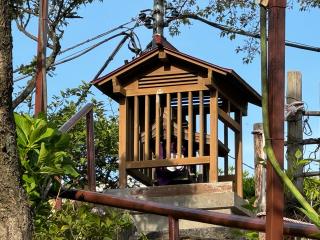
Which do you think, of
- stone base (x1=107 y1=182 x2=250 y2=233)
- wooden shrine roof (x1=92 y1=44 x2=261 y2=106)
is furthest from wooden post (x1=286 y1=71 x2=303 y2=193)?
wooden shrine roof (x1=92 y1=44 x2=261 y2=106)

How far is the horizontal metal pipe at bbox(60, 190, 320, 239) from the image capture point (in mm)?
2635

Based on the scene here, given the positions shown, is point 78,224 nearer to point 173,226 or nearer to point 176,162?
point 173,226

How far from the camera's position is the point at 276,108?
173cm

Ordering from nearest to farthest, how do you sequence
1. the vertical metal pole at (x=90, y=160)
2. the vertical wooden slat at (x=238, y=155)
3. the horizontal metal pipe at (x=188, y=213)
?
the horizontal metal pipe at (x=188, y=213)
the vertical metal pole at (x=90, y=160)
the vertical wooden slat at (x=238, y=155)

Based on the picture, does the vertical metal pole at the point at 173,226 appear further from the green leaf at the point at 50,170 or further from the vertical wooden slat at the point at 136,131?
the vertical wooden slat at the point at 136,131

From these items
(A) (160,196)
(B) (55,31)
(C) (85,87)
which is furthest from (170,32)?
(A) (160,196)

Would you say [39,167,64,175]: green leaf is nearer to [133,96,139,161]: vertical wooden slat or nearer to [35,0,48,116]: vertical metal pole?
[35,0,48,116]: vertical metal pole

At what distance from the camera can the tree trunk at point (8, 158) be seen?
2090 mm

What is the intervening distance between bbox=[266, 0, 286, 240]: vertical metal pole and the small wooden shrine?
527cm

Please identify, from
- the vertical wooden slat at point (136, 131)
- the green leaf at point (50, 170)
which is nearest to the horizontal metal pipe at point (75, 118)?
the green leaf at point (50, 170)

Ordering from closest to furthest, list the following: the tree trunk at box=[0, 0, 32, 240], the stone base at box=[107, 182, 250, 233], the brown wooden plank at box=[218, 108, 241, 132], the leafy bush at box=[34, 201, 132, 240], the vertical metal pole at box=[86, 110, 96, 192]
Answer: the tree trunk at box=[0, 0, 32, 240] → the leafy bush at box=[34, 201, 132, 240] → the vertical metal pole at box=[86, 110, 96, 192] → the stone base at box=[107, 182, 250, 233] → the brown wooden plank at box=[218, 108, 241, 132]

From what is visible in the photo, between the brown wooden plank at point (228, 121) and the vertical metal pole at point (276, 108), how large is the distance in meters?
5.65

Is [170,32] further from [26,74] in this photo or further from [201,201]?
[201,201]

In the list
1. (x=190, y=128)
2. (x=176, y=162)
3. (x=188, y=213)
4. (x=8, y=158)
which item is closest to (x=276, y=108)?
(x=8, y=158)
